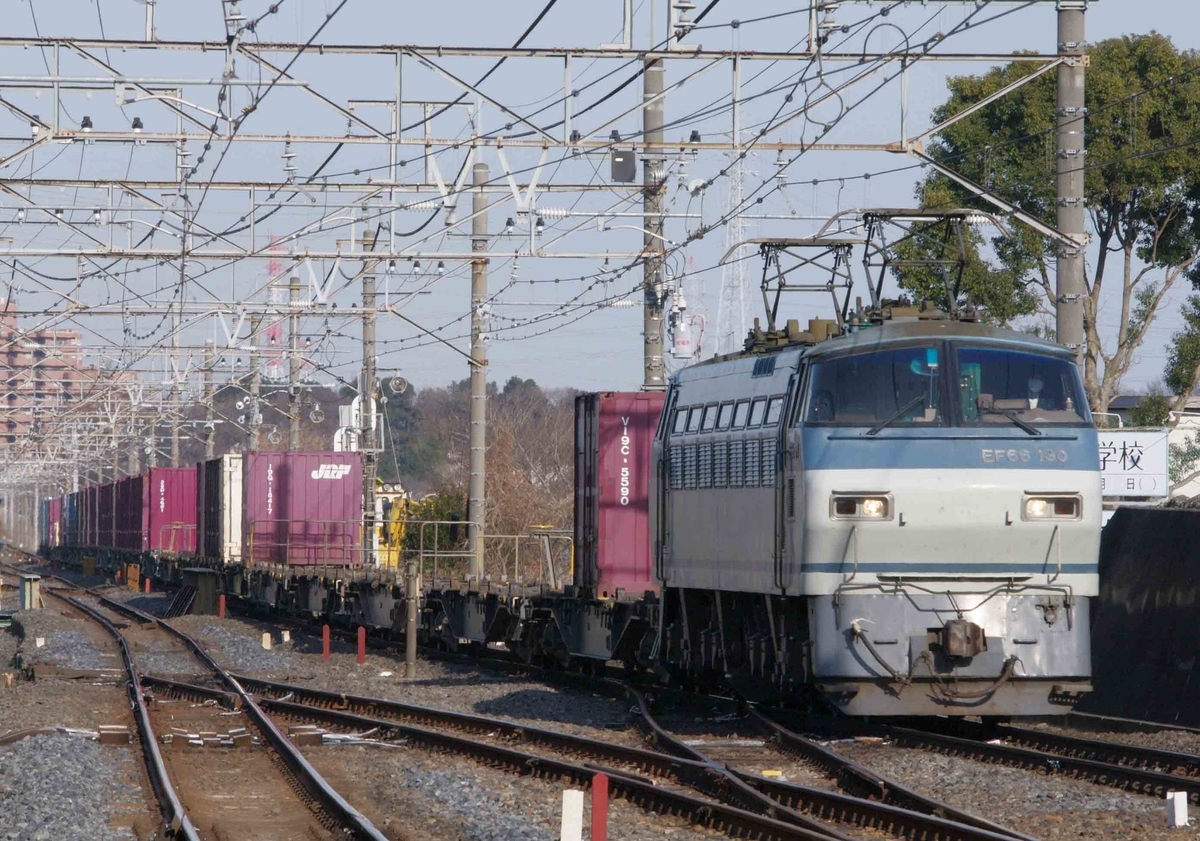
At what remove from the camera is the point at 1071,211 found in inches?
606

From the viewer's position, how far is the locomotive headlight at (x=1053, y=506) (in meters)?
13.3

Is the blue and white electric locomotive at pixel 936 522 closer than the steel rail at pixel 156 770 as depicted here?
No

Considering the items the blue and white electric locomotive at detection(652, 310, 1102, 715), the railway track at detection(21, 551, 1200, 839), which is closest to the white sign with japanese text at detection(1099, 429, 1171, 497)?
the railway track at detection(21, 551, 1200, 839)

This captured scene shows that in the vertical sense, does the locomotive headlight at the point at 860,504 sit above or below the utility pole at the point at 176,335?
below

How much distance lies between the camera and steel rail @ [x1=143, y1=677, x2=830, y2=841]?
1012 centimetres

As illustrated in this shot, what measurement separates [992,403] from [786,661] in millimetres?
2684

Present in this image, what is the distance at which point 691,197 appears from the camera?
22500mm

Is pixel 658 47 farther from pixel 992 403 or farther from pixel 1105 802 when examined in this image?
pixel 1105 802

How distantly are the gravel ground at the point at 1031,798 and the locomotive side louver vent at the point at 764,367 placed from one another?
134 inches

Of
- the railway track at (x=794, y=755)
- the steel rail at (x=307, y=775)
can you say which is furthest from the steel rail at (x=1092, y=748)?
the steel rail at (x=307, y=775)

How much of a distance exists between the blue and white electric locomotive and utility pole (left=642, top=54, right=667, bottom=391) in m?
6.28

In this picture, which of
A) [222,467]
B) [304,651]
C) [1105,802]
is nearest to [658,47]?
[1105,802]

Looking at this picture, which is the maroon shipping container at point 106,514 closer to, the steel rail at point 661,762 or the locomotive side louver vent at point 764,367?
the steel rail at point 661,762

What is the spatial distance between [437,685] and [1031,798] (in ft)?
38.5
